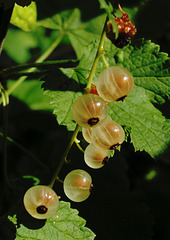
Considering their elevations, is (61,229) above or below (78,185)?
below

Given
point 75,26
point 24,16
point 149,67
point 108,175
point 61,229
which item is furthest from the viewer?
point 75,26

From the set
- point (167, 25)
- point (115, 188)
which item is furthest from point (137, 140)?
point (167, 25)

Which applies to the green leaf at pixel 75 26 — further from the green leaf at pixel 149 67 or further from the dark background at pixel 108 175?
the green leaf at pixel 149 67

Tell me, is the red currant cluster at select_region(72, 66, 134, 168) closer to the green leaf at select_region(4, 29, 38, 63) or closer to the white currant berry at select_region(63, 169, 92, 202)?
the white currant berry at select_region(63, 169, 92, 202)

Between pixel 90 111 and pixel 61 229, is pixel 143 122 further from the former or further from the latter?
pixel 61 229

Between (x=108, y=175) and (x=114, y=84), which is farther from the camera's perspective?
(x=108, y=175)

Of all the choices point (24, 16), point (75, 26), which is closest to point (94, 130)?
point (24, 16)

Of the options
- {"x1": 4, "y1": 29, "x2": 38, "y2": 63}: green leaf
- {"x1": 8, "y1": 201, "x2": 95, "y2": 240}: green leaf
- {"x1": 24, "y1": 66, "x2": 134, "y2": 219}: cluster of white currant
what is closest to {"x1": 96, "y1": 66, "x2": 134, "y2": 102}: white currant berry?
{"x1": 24, "y1": 66, "x2": 134, "y2": 219}: cluster of white currant

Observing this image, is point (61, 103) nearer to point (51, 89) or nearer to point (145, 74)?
point (51, 89)

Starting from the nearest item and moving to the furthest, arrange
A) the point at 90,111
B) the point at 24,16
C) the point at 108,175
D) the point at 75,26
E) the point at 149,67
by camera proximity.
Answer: the point at 90,111
the point at 149,67
the point at 24,16
the point at 108,175
the point at 75,26
